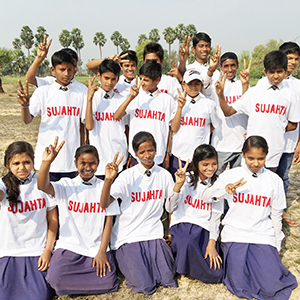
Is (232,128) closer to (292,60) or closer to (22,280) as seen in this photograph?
(292,60)

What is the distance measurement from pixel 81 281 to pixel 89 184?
3.15ft

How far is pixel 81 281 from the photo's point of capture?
282cm

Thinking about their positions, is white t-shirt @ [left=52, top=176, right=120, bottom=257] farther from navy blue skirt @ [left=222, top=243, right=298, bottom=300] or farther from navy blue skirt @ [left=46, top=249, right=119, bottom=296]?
navy blue skirt @ [left=222, top=243, right=298, bottom=300]

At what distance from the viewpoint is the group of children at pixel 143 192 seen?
2.83m

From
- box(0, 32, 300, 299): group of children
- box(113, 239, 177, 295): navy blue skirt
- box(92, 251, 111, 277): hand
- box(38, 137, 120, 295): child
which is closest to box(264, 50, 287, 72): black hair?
box(0, 32, 300, 299): group of children

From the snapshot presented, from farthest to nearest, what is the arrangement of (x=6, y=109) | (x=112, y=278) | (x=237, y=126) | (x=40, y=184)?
1. (x=6, y=109)
2. (x=237, y=126)
3. (x=112, y=278)
4. (x=40, y=184)

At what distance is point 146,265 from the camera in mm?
2973

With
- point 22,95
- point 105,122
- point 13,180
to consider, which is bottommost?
point 13,180

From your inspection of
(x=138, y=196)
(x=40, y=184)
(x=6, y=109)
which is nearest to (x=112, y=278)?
(x=138, y=196)

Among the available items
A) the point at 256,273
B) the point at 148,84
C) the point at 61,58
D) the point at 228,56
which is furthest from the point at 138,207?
the point at 228,56

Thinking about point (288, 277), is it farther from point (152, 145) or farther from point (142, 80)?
point (142, 80)

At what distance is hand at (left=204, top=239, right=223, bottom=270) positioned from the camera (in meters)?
3.00

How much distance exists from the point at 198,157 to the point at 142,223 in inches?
37.9

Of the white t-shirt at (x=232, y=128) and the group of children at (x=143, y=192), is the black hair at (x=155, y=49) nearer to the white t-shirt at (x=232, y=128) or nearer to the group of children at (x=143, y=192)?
the group of children at (x=143, y=192)
